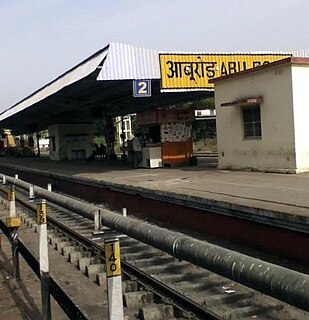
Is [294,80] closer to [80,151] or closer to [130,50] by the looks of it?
[130,50]

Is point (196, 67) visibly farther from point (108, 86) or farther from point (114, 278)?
point (114, 278)

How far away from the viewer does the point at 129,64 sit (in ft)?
62.4

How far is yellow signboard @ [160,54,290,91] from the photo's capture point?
20172 mm

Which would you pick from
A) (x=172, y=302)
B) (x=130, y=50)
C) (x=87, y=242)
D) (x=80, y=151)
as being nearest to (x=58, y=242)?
(x=87, y=242)

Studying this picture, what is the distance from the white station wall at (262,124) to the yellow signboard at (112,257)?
12.9 meters

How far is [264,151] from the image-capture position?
16516 mm

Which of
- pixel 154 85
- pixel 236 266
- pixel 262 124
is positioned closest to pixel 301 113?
pixel 262 124

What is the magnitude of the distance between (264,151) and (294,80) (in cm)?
249

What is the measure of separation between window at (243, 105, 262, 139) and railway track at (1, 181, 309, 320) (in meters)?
8.78

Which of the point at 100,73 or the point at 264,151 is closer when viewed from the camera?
the point at 264,151

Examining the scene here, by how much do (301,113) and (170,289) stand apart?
10529 millimetres

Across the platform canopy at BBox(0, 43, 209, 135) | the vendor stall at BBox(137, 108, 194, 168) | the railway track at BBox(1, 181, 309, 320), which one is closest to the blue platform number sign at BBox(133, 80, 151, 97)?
the platform canopy at BBox(0, 43, 209, 135)

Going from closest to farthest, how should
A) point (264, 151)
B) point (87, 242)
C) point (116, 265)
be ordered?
point (116, 265) → point (87, 242) → point (264, 151)

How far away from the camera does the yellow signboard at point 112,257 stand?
2959 mm
